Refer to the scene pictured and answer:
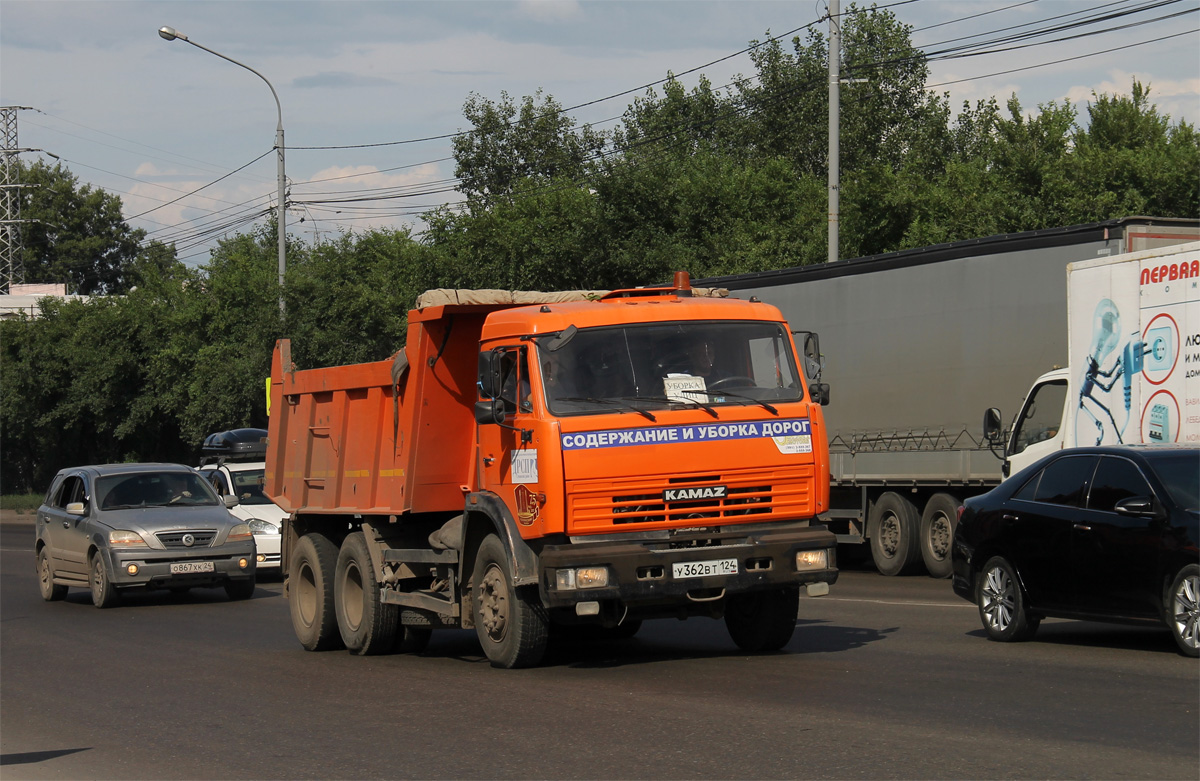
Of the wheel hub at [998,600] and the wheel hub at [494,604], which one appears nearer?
the wheel hub at [494,604]

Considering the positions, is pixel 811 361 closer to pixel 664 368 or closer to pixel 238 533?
pixel 664 368

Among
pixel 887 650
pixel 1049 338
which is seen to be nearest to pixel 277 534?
pixel 1049 338

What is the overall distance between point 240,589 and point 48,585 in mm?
3069

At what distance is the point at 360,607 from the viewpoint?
504 inches

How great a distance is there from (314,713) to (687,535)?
2.74 metres

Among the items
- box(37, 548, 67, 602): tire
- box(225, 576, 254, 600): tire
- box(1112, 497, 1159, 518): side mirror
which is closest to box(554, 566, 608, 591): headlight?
box(1112, 497, 1159, 518): side mirror

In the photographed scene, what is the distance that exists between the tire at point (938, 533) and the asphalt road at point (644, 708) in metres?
5.55

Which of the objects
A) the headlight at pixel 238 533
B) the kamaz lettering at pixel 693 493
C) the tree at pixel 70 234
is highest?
the tree at pixel 70 234

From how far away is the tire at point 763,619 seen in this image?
1088cm

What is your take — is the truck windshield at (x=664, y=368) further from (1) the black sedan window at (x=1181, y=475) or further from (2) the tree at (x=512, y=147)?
(2) the tree at (x=512, y=147)

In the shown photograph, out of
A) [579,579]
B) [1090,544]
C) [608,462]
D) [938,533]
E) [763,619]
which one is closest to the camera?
[579,579]

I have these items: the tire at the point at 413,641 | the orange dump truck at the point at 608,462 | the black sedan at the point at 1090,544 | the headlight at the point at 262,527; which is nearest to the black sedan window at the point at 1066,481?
the black sedan at the point at 1090,544

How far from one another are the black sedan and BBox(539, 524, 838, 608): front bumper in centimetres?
186

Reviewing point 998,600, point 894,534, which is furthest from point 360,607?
point 894,534
